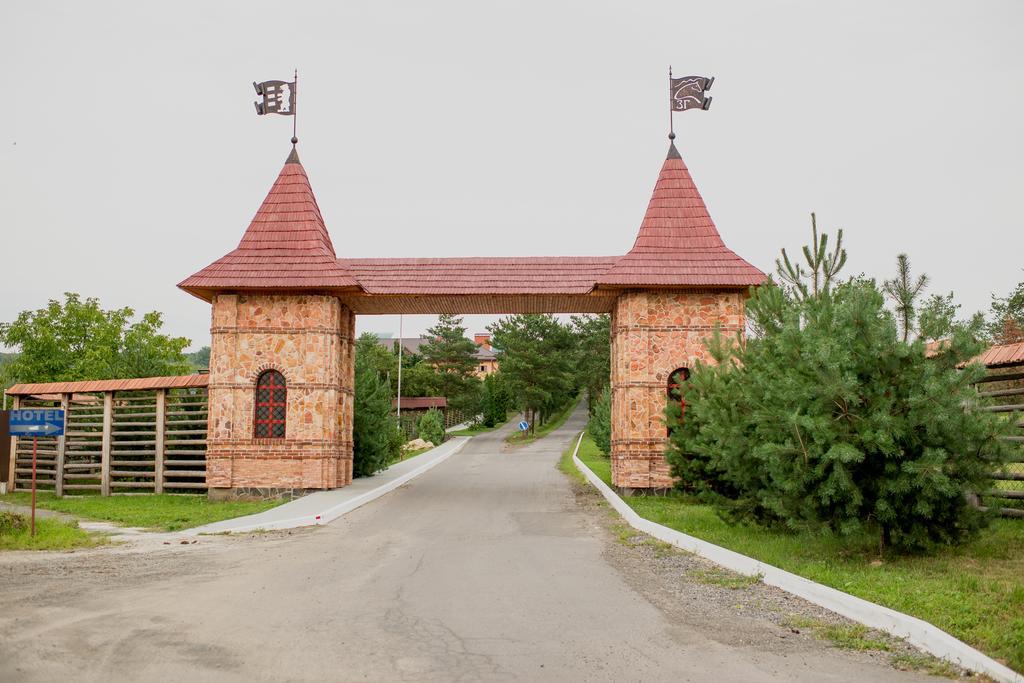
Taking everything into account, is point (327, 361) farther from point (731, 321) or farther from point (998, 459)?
point (998, 459)

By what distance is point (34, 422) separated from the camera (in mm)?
14266

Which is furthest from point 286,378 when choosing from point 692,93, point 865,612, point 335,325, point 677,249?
point 865,612

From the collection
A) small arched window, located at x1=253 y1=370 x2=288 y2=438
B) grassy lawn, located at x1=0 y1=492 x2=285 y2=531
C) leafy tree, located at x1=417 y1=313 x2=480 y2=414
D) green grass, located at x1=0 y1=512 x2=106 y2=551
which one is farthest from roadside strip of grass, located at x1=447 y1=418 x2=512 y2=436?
green grass, located at x1=0 y1=512 x2=106 y2=551

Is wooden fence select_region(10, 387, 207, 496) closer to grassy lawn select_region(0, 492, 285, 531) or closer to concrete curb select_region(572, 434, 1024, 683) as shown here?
grassy lawn select_region(0, 492, 285, 531)

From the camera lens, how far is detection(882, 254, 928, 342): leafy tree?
9.64m

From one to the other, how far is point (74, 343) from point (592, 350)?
47.1 m

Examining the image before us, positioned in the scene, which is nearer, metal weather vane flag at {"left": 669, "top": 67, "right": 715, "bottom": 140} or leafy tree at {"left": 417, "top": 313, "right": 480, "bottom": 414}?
metal weather vane flag at {"left": 669, "top": 67, "right": 715, "bottom": 140}

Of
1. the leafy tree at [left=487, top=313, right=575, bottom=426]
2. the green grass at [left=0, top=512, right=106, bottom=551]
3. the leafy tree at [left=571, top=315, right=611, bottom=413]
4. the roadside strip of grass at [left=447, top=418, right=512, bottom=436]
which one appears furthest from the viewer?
the leafy tree at [left=571, top=315, right=611, bottom=413]

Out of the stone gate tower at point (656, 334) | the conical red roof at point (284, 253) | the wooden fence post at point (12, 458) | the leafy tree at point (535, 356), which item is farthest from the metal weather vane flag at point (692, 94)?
the leafy tree at point (535, 356)

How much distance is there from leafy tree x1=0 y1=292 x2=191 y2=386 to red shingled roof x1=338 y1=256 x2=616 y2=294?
16.4 meters

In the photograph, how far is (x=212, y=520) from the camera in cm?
1568

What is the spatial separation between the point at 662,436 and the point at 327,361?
326 inches

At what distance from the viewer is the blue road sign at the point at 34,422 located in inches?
559

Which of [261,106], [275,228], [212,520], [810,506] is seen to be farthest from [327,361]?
[810,506]
